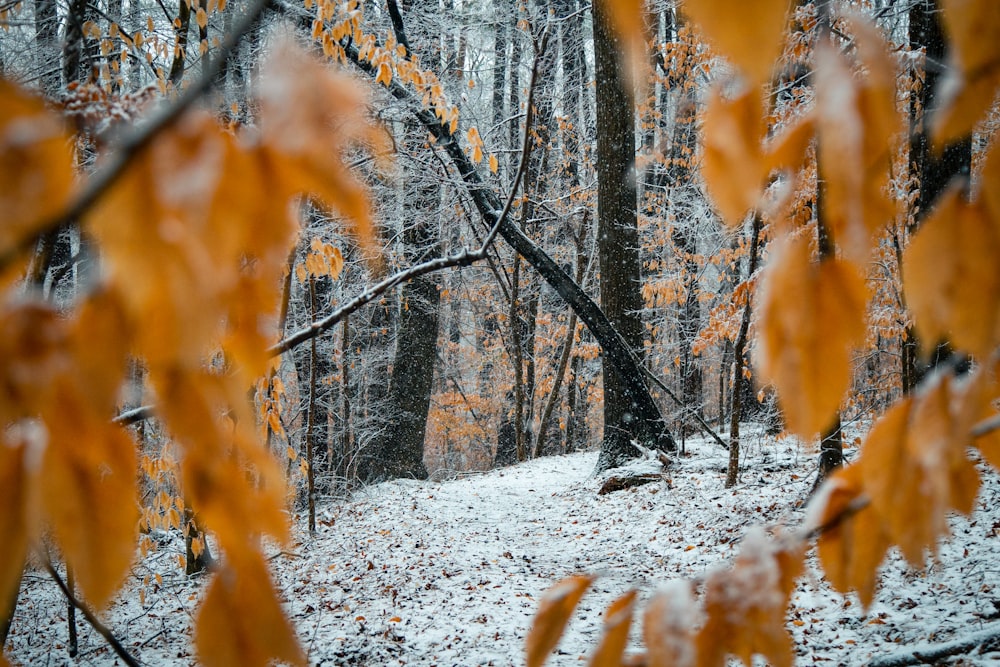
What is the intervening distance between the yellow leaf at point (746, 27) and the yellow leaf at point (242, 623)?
0.54 m

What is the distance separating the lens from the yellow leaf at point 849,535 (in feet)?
2.16

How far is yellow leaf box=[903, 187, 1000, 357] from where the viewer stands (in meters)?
0.51

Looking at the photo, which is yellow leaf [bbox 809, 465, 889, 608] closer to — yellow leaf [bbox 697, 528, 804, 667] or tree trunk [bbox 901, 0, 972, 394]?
yellow leaf [bbox 697, 528, 804, 667]

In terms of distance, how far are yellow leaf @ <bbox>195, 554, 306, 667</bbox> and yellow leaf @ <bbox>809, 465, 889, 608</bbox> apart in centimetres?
55

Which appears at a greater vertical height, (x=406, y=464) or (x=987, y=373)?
(x=987, y=373)

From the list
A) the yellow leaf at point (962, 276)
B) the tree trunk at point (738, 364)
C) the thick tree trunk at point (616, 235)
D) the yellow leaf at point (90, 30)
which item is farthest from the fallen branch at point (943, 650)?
the yellow leaf at point (90, 30)

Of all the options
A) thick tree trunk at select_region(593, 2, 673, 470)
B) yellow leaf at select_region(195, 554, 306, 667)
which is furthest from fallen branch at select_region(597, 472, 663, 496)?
yellow leaf at select_region(195, 554, 306, 667)

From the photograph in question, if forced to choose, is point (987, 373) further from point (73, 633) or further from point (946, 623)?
point (73, 633)

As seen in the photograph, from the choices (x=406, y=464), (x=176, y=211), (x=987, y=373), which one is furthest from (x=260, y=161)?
(x=406, y=464)

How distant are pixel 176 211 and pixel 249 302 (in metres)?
0.13

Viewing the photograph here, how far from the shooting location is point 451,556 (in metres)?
5.76

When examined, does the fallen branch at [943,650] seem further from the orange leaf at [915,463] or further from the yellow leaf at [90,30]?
the yellow leaf at [90,30]

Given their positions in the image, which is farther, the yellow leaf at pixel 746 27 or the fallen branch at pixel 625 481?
the fallen branch at pixel 625 481

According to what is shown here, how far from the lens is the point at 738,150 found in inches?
A: 19.6
